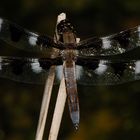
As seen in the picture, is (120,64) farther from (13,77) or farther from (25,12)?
(25,12)

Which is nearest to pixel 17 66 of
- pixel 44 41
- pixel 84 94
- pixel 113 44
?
pixel 44 41

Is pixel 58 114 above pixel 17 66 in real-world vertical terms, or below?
below


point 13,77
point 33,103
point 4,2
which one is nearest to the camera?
point 13,77

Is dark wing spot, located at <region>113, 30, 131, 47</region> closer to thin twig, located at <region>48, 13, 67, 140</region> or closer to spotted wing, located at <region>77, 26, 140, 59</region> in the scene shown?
spotted wing, located at <region>77, 26, 140, 59</region>

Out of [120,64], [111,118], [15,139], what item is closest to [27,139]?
[15,139]

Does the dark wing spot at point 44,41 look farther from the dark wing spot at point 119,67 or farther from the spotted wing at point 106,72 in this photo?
the dark wing spot at point 119,67

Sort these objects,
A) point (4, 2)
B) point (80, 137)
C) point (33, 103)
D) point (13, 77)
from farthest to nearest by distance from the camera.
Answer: point (4, 2)
point (33, 103)
point (80, 137)
point (13, 77)

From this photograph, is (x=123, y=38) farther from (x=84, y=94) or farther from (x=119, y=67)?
(x=84, y=94)
